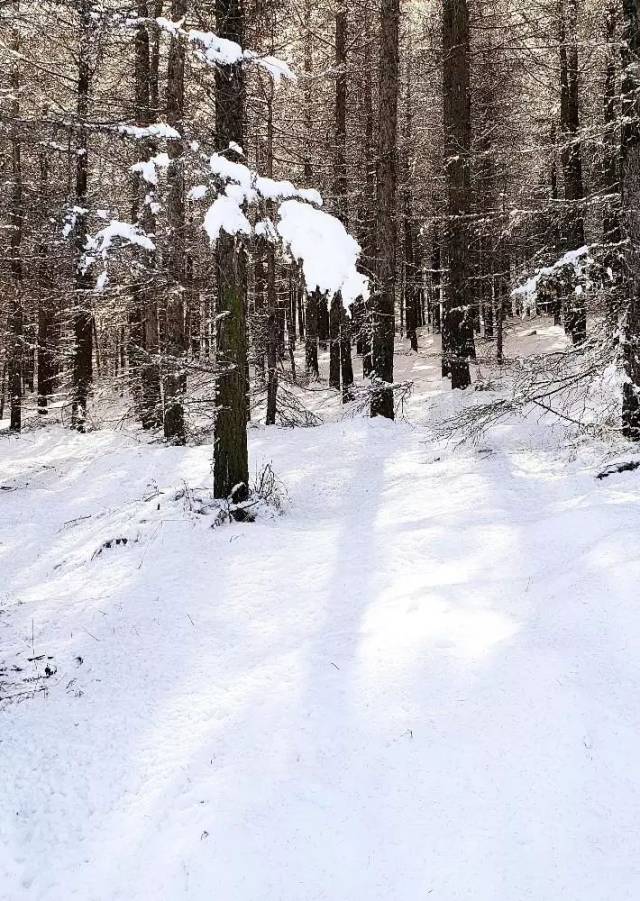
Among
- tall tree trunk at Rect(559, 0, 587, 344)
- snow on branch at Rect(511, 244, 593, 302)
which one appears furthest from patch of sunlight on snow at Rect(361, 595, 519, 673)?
tall tree trunk at Rect(559, 0, 587, 344)

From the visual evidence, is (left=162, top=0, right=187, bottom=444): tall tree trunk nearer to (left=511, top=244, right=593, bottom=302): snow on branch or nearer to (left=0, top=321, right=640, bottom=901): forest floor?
(left=0, top=321, right=640, bottom=901): forest floor

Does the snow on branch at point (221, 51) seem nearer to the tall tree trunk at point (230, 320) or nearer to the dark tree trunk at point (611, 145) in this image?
the tall tree trunk at point (230, 320)

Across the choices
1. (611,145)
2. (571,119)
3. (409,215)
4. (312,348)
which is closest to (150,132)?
(611,145)

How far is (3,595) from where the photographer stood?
6.31 metres

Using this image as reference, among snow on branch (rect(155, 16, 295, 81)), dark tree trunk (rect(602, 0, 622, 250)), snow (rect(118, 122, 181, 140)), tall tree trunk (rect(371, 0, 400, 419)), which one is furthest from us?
tall tree trunk (rect(371, 0, 400, 419))

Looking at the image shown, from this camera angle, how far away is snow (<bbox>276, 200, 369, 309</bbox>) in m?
4.73

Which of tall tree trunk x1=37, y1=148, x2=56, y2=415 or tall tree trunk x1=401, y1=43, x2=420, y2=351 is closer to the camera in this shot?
tall tree trunk x1=37, y1=148, x2=56, y2=415

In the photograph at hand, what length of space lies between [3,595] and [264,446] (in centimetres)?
550

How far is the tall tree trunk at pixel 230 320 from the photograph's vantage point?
6625 millimetres

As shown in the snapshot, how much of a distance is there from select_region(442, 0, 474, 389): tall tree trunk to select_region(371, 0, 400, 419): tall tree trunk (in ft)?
6.73

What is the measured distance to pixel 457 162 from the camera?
42.0 feet

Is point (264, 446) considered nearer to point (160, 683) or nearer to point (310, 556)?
point (310, 556)

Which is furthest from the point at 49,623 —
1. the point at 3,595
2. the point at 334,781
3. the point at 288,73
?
the point at 288,73

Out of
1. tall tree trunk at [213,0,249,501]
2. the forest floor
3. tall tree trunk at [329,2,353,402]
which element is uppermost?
tall tree trunk at [329,2,353,402]
